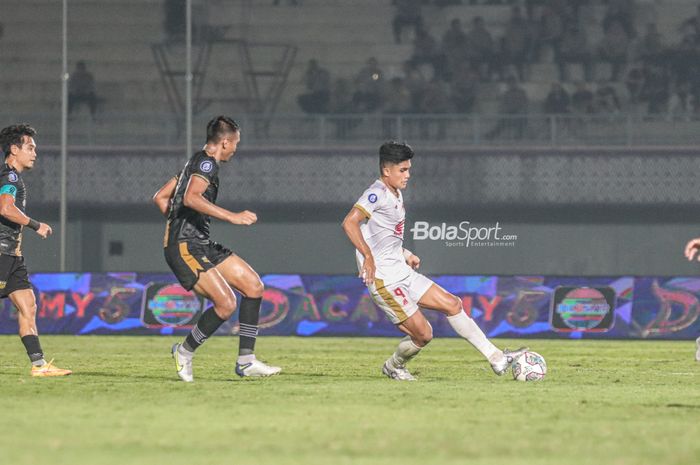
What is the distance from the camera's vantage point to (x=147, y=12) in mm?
29672

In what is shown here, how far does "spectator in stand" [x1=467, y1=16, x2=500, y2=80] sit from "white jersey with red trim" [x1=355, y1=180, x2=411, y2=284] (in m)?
17.7

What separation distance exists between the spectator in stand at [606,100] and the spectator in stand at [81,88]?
394 inches

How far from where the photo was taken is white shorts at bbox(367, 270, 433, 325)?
36.8 ft

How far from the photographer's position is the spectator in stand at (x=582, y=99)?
28.3m

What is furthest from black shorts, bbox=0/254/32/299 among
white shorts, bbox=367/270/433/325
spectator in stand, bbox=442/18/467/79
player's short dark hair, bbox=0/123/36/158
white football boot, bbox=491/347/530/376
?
spectator in stand, bbox=442/18/467/79

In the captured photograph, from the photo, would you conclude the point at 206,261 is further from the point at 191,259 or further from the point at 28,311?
the point at 28,311

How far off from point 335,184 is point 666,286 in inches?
334

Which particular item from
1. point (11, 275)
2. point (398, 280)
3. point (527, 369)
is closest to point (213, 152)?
point (398, 280)

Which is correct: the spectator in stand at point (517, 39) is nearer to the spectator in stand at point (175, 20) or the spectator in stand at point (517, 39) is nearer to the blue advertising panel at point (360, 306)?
the spectator in stand at point (175, 20)

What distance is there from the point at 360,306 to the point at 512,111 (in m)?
9.13

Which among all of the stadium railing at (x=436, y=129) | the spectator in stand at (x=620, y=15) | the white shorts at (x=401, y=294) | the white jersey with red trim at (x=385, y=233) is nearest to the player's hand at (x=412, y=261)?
the white jersey with red trim at (x=385, y=233)

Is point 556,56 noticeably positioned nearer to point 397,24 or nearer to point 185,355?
point 397,24

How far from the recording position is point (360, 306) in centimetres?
2061

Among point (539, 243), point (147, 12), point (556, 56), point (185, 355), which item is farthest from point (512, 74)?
point (185, 355)
